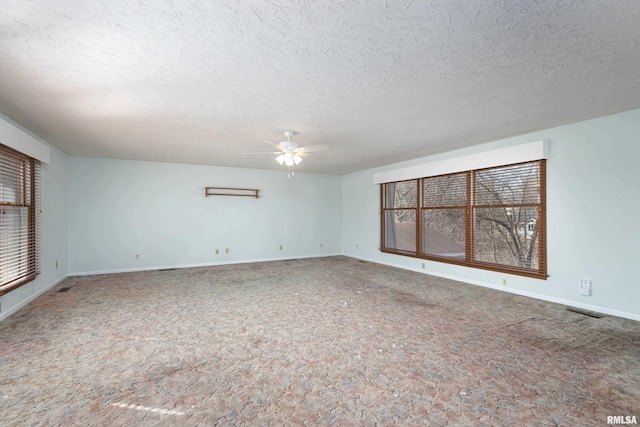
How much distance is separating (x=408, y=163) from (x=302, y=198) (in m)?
2.98

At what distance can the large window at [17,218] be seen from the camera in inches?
138

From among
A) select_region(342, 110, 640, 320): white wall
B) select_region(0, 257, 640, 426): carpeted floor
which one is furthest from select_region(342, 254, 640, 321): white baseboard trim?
select_region(0, 257, 640, 426): carpeted floor

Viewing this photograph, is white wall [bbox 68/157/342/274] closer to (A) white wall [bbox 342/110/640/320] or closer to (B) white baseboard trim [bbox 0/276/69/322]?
(B) white baseboard trim [bbox 0/276/69/322]

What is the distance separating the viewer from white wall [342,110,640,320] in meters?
3.43

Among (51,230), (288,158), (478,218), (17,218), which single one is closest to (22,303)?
(17,218)

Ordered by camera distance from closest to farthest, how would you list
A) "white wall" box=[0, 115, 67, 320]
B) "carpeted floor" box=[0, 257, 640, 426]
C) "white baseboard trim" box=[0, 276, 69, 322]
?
"carpeted floor" box=[0, 257, 640, 426]
"white baseboard trim" box=[0, 276, 69, 322]
"white wall" box=[0, 115, 67, 320]

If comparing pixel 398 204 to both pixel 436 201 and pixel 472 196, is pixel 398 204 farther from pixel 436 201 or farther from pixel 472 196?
pixel 472 196

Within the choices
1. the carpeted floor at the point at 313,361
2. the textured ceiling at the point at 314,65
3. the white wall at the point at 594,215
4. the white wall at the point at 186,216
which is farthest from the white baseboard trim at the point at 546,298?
the white wall at the point at 186,216

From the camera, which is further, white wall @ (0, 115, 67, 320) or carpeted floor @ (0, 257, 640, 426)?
white wall @ (0, 115, 67, 320)

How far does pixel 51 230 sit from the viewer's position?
16.0ft

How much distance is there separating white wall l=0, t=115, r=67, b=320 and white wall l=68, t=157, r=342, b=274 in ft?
1.10

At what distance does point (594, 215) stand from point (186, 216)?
705 centimetres

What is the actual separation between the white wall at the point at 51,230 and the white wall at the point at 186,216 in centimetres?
34

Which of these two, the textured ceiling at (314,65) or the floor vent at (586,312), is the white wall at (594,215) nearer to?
the floor vent at (586,312)
